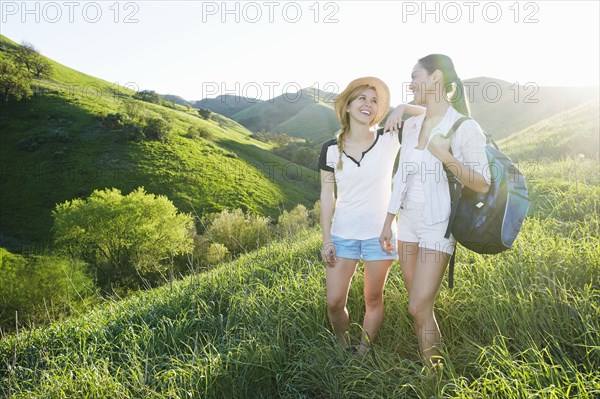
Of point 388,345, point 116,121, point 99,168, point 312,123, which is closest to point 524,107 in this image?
point 116,121

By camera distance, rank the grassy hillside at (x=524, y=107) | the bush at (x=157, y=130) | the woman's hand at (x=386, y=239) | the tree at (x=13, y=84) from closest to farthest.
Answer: the woman's hand at (x=386, y=239)
the bush at (x=157, y=130)
the tree at (x=13, y=84)
the grassy hillside at (x=524, y=107)

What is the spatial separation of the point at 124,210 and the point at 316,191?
3656 centimetres

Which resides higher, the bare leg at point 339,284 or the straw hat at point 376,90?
the straw hat at point 376,90

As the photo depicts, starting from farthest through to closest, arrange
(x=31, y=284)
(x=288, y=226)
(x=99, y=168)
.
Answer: (x=99, y=168) → (x=31, y=284) → (x=288, y=226)

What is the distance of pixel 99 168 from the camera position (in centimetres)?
5738

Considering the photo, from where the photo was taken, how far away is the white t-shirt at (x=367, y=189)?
10.6 ft

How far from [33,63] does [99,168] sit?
4318 centimetres

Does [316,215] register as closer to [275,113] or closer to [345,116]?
[345,116]

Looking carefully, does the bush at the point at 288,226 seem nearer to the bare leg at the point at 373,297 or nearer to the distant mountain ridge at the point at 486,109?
the bare leg at the point at 373,297

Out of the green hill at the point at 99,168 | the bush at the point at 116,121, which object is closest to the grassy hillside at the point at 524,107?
the green hill at the point at 99,168

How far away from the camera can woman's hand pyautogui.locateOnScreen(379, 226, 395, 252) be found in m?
2.97

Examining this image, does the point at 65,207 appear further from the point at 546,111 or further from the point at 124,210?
the point at 546,111

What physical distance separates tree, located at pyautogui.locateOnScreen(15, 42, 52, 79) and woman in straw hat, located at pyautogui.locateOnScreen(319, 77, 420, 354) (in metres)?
96.6

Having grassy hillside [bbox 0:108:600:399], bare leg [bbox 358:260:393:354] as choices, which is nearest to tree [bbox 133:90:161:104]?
grassy hillside [bbox 0:108:600:399]
